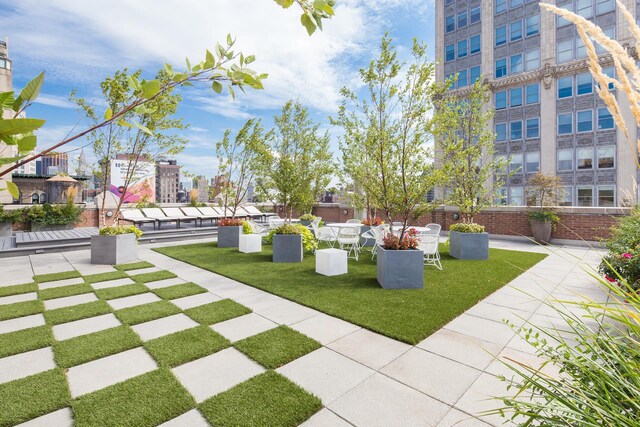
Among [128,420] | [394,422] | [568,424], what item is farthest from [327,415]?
[568,424]

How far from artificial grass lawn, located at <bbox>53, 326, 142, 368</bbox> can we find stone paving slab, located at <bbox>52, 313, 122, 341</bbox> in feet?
0.52

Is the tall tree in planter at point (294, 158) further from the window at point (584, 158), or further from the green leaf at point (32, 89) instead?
the window at point (584, 158)

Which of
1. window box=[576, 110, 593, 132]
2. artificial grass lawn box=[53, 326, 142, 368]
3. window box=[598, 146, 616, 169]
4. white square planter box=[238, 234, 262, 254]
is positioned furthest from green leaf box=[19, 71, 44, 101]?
window box=[576, 110, 593, 132]

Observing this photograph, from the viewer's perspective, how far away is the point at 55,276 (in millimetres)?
6988

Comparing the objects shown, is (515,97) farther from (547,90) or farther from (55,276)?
(55,276)

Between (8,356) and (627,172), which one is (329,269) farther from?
(627,172)

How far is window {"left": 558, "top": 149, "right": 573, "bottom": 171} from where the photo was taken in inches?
1048

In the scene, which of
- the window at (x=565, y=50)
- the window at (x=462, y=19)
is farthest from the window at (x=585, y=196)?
the window at (x=462, y=19)

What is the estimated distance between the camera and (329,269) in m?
7.20

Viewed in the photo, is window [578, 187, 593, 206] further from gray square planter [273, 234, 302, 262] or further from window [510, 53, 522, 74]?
gray square planter [273, 234, 302, 262]

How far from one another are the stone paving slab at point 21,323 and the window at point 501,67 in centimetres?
3662

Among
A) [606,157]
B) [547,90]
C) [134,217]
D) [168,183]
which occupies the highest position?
[168,183]

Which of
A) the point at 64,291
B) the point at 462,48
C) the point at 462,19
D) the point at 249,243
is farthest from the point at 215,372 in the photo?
the point at 462,19

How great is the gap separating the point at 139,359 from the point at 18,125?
3.68 m
